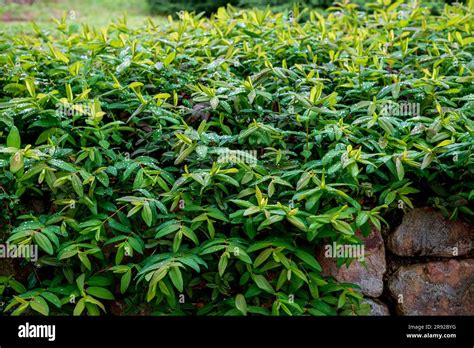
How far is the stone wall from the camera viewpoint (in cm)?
343

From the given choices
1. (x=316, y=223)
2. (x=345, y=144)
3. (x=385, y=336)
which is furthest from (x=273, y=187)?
(x=385, y=336)

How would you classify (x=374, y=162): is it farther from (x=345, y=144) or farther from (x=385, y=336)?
(x=385, y=336)

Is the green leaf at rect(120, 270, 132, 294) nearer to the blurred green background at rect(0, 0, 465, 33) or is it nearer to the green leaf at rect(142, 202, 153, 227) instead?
the green leaf at rect(142, 202, 153, 227)

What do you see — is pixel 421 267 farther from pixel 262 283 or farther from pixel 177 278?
pixel 177 278

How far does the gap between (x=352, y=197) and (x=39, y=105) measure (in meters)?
1.80

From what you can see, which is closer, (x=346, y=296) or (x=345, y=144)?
(x=346, y=296)

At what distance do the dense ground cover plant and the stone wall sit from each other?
5.5 inches

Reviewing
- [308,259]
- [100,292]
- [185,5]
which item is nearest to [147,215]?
[100,292]

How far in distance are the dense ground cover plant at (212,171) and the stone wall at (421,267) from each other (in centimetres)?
14

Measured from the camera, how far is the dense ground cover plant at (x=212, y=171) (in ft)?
9.97

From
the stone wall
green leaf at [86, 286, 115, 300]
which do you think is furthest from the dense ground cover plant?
the stone wall

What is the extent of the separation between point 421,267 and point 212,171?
4.27 feet

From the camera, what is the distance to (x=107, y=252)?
10.8 feet

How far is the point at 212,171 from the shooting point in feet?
10.3
